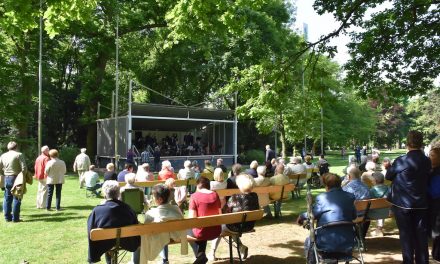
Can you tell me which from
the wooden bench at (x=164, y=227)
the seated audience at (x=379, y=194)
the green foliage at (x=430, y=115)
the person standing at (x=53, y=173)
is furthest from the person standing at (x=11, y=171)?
the green foliage at (x=430, y=115)

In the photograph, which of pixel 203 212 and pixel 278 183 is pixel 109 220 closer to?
pixel 203 212

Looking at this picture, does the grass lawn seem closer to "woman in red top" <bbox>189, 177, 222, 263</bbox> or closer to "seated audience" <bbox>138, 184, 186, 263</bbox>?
"woman in red top" <bbox>189, 177, 222, 263</bbox>

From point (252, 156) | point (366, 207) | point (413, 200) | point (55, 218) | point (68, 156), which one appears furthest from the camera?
point (252, 156)

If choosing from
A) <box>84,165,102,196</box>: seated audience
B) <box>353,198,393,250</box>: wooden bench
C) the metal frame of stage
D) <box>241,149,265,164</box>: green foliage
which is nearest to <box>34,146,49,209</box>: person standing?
<box>84,165,102,196</box>: seated audience

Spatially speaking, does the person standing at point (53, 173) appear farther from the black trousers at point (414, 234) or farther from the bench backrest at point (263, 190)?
the black trousers at point (414, 234)

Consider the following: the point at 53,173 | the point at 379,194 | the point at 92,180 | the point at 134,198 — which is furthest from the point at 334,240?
the point at 92,180

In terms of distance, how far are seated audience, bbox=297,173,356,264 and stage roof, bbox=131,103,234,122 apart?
18021 mm

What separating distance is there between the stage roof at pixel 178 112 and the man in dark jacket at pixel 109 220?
1726 cm

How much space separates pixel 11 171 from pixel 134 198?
2.86 meters

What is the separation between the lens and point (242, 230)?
5359 mm

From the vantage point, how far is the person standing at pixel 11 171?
834cm

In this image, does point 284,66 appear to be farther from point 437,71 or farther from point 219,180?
point 437,71

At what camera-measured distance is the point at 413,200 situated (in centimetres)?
448

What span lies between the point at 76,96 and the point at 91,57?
4.70m
